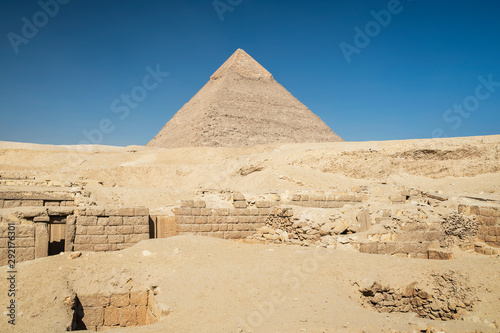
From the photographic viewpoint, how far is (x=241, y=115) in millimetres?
56000

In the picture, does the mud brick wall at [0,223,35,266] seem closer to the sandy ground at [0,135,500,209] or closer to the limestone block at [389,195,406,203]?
the sandy ground at [0,135,500,209]

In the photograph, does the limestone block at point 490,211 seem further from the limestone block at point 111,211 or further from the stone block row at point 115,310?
the limestone block at point 111,211

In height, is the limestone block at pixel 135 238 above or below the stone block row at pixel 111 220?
below

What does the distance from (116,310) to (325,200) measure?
597cm

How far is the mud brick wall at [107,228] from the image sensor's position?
6461mm

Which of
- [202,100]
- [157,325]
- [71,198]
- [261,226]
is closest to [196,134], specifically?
[202,100]

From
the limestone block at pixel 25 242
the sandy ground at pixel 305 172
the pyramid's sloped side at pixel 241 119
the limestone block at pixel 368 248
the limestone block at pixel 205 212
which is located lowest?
the limestone block at pixel 368 248

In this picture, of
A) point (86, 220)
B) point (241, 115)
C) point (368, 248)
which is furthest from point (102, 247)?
point (241, 115)

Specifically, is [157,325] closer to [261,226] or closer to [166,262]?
[166,262]

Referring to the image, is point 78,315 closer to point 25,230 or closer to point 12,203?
point 25,230

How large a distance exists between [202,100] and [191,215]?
56.1m

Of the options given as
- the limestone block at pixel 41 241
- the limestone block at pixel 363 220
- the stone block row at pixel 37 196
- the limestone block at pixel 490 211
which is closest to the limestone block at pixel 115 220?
the limestone block at pixel 41 241

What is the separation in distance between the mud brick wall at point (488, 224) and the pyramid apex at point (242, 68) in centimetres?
6039

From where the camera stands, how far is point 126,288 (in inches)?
209
